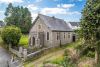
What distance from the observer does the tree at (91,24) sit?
22844mm

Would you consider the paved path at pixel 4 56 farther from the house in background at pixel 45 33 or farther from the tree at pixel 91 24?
the tree at pixel 91 24

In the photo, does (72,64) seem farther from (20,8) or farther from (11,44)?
(20,8)

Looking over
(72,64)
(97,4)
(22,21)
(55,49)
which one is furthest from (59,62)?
(22,21)

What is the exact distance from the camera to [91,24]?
909 inches

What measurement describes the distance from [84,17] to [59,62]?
7478 millimetres

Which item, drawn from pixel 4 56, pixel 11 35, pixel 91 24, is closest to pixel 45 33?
pixel 11 35

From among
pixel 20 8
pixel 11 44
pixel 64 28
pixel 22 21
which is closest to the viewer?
pixel 11 44

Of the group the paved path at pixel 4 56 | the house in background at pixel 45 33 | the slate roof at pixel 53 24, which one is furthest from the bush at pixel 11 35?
the slate roof at pixel 53 24

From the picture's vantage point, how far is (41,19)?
149ft

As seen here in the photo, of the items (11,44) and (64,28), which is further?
(64,28)

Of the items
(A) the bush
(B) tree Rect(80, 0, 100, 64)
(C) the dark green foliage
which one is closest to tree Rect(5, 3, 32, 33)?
(A) the bush

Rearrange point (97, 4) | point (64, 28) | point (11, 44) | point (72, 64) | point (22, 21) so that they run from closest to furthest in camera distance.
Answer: point (97, 4) → point (72, 64) → point (11, 44) → point (64, 28) → point (22, 21)

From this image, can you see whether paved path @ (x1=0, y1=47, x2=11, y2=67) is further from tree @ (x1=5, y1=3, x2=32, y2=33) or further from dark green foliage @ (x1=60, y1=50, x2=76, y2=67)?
tree @ (x1=5, y1=3, x2=32, y2=33)

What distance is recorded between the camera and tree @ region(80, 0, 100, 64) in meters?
22.8
